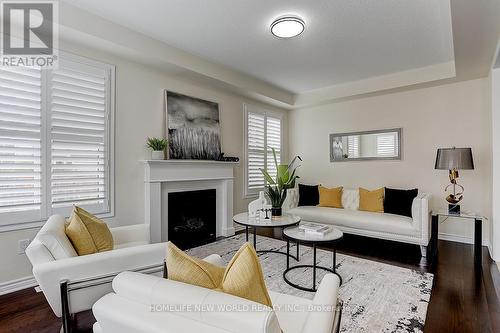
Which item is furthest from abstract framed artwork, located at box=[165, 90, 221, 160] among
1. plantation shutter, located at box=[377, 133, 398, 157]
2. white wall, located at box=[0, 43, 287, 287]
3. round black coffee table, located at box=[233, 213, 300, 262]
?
plantation shutter, located at box=[377, 133, 398, 157]

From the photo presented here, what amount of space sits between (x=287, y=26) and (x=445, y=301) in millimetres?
3026

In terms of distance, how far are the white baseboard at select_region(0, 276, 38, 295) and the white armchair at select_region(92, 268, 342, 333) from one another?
86.7 inches

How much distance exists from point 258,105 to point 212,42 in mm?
2120

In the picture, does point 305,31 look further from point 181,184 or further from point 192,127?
point 181,184

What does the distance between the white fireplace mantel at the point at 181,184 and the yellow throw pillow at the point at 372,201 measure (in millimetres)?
2224

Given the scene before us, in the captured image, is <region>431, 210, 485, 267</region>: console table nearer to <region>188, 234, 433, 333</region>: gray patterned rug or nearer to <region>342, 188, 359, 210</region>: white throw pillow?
<region>188, 234, 433, 333</region>: gray patterned rug

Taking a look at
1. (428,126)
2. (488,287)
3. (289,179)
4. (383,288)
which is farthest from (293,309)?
(428,126)

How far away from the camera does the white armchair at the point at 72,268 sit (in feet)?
4.95

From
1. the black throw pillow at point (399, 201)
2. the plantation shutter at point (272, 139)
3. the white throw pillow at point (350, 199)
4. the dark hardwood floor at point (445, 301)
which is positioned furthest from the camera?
the plantation shutter at point (272, 139)

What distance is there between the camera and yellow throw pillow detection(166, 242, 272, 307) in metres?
0.97

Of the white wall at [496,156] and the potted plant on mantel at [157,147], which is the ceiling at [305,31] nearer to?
the white wall at [496,156]

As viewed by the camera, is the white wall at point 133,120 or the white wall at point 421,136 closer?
the white wall at point 133,120

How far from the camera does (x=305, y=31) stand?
2971mm

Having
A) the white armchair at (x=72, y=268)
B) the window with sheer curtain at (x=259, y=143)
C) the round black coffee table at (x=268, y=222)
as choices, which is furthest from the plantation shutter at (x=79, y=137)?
the window with sheer curtain at (x=259, y=143)
